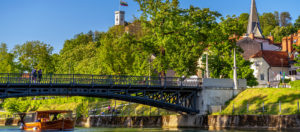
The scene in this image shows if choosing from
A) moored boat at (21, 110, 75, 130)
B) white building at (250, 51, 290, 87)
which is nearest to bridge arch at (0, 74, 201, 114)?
moored boat at (21, 110, 75, 130)

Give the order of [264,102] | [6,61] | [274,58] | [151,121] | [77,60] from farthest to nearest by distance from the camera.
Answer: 1. [77,60]
2. [6,61]
3. [274,58]
4. [151,121]
5. [264,102]

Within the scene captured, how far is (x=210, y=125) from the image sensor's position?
44.6 metres

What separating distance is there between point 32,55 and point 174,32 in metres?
48.7

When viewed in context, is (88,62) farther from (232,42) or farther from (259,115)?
(259,115)

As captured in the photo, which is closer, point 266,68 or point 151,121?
point 151,121

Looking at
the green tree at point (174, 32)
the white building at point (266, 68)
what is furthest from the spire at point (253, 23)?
the green tree at point (174, 32)

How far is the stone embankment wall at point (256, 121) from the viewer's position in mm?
37562

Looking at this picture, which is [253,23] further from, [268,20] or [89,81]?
[89,81]

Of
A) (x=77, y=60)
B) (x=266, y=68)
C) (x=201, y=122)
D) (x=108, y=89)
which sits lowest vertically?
(x=201, y=122)

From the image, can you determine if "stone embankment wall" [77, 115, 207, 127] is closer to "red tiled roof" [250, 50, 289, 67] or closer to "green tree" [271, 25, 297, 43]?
"red tiled roof" [250, 50, 289, 67]

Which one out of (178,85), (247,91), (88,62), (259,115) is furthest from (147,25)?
(88,62)

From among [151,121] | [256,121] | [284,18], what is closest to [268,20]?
[284,18]

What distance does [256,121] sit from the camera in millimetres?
40375

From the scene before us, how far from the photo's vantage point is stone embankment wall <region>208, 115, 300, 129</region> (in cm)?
3756
